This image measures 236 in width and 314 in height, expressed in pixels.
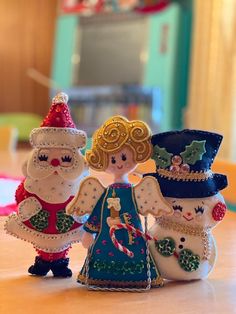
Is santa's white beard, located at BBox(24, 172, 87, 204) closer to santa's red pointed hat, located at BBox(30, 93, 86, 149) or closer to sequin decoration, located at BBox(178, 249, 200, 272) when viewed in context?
santa's red pointed hat, located at BBox(30, 93, 86, 149)

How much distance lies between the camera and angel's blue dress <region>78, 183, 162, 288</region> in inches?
25.1

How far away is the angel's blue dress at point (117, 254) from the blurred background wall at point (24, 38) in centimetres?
313

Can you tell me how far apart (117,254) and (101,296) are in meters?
0.06

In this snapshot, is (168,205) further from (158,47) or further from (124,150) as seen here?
(158,47)

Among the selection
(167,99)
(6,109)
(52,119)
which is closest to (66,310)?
(52,119)

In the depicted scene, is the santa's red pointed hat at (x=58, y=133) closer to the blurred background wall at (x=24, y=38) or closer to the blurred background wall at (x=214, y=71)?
the blurred background wall at (x=214, y=71)

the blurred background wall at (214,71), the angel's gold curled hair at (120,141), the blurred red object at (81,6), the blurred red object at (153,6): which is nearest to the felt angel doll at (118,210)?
the angel's gold curled hair at (120,141)

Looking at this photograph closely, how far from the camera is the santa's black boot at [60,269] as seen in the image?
69cm

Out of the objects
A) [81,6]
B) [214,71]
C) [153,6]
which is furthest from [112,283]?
[81,6]

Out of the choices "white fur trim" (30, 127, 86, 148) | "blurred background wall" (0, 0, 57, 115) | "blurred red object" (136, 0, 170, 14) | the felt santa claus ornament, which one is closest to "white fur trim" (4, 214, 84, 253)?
the felt santa claus ornament

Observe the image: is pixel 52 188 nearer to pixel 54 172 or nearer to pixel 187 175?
pixel 54 172

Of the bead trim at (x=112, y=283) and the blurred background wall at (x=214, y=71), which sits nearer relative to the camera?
the bead trim at (x=112, y=283)

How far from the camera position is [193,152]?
655 millimetres

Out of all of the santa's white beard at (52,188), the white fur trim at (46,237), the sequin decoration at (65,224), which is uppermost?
the santa's white beard at (52,188)
